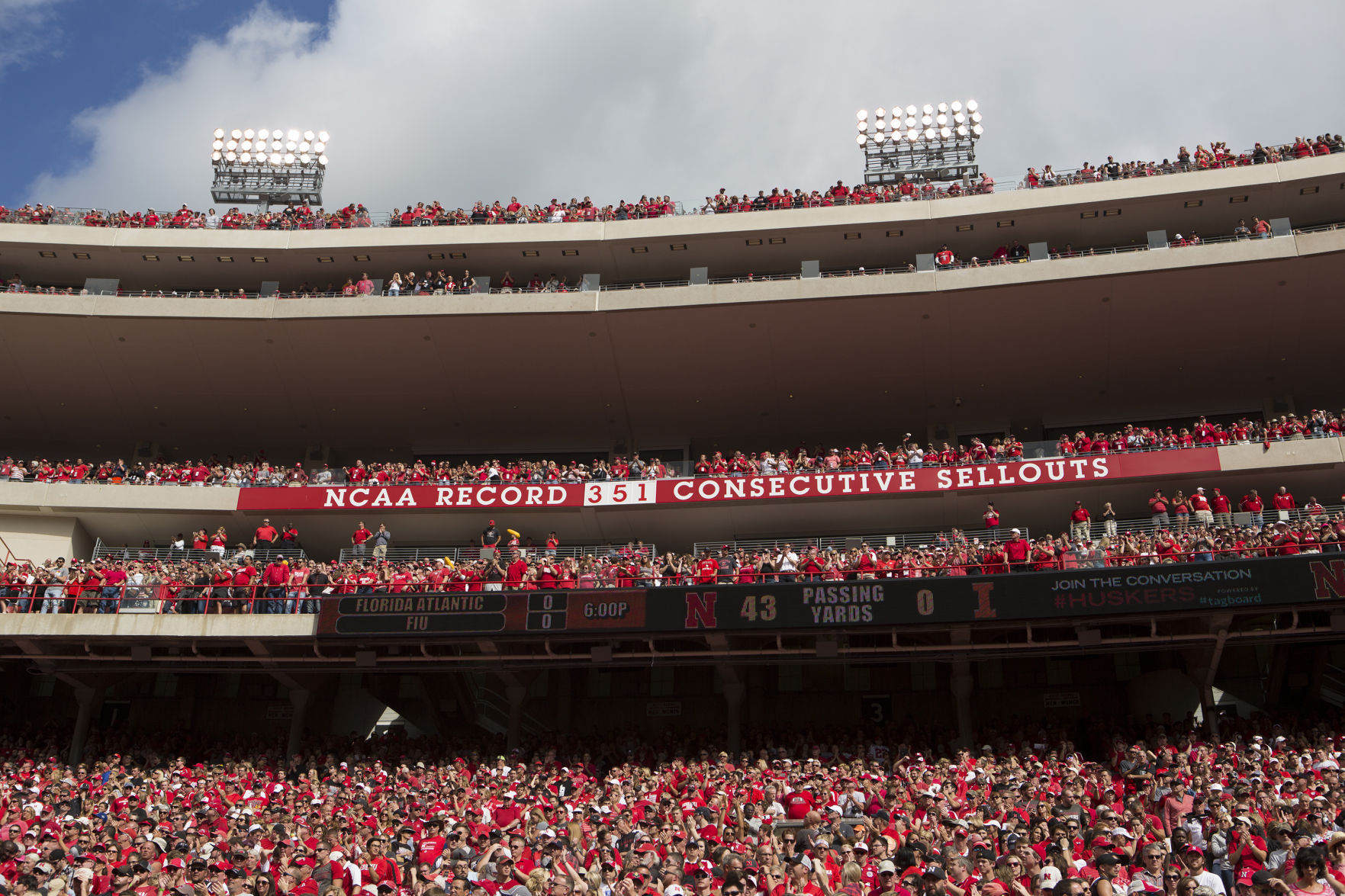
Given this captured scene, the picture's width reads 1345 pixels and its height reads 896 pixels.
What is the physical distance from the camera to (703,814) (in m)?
14.2

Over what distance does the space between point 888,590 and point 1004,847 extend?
9.31 metres

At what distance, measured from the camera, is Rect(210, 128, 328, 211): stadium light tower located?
38.2 m

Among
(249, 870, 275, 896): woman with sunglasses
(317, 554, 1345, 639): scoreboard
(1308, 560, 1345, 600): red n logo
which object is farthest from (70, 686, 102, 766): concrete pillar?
(1308, 560, 1345, 600): red n logo

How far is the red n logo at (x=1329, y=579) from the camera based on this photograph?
60.9 feet

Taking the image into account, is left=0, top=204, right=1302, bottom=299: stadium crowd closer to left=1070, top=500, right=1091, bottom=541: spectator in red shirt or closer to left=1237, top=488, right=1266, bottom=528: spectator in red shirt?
left=1070, top=500, right=1091, bottom=541: spectator in red shirt

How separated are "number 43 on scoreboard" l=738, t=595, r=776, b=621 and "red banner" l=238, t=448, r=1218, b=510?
692cm

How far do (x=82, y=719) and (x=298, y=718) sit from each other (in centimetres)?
461

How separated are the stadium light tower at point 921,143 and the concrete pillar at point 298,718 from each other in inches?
911

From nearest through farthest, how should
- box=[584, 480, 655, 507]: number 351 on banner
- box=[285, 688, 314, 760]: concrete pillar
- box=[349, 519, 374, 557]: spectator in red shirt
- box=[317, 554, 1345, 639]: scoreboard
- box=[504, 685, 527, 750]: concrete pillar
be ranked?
box=[317, 554, 1345, 639]: scoreboard < box=[504, 685, 527, 750]: concrete pillar < box=[285, 688, 314, 760]: concrete pillar < box=[349, 519, 374, 557]: spectator in red shirt < box=[584, 480, 655, 507]: number 351 on banner

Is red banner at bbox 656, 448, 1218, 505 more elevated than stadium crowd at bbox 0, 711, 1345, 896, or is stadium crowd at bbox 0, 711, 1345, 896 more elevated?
red banner at bbox 656, 448, 1218, 505

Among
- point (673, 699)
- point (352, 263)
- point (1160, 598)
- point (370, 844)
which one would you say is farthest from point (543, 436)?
point (370, 844)

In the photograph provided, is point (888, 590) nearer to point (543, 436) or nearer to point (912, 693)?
point (912, 693)

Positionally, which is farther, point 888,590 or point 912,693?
point 912,693

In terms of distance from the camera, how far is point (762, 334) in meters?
30.1
